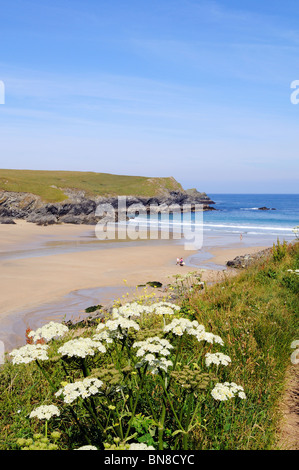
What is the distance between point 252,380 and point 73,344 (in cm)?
262

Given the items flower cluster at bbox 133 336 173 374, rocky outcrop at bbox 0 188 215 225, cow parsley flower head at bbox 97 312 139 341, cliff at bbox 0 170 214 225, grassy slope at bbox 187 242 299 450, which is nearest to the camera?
flower cluster at bbox 133 336 173 374

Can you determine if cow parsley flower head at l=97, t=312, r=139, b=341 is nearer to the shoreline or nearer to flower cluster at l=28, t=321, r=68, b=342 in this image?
flower cluster at l=28, t=321, r=68, b=342

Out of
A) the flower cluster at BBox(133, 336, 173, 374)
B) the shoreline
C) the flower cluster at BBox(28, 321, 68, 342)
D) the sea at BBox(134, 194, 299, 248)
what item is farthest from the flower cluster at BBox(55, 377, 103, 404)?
the sea at BBox(134, 194, 299, 248)

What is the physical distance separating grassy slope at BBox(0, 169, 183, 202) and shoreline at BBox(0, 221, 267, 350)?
40.2m

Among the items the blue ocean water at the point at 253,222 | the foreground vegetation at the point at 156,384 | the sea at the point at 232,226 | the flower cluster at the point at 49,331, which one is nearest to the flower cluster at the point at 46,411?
the foreground vegetation at the point at 156,384

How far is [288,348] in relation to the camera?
5.74 metres

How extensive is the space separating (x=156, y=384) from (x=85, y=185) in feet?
389

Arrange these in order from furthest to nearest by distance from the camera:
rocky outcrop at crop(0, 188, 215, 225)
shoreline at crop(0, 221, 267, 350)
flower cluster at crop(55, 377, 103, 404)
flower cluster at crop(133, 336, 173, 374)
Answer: rocky outcrop at crop(0, 188, 215, 225) < shoreline at crop(0, 221, 267, 350) < flower cluster at crop(133, 336, 173, 374) < flower cluster at crop(55, 377, 103, 404)

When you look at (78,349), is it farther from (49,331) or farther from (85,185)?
(85,185)

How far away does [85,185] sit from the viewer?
119 m

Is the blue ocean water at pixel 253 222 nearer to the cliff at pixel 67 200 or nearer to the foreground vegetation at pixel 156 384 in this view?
the cliff at pixel 67 200

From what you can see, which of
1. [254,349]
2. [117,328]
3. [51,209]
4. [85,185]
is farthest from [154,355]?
[85,185]

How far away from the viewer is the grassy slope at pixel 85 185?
246 feet

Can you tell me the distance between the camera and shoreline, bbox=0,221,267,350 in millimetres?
15227
